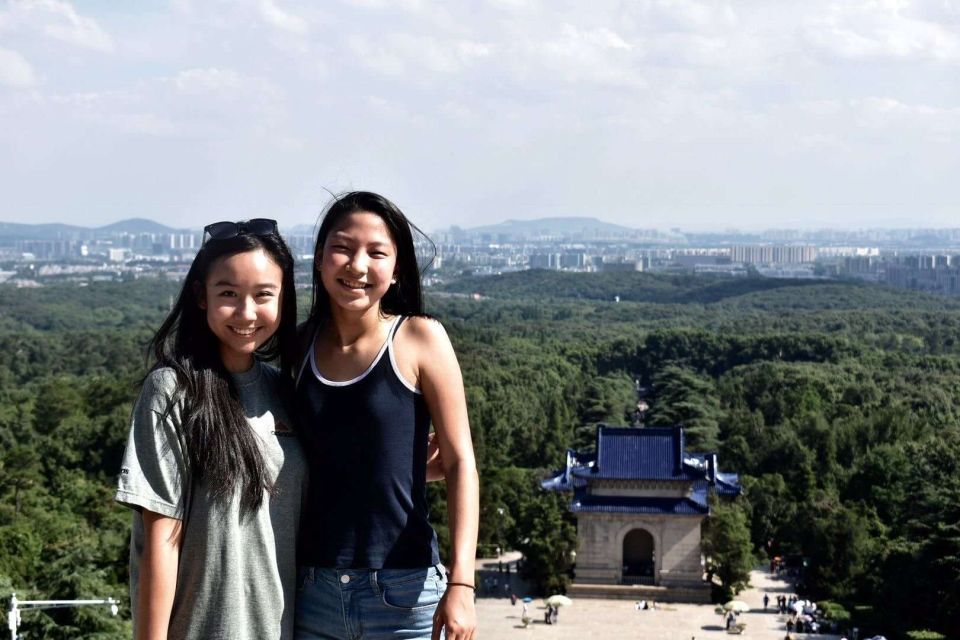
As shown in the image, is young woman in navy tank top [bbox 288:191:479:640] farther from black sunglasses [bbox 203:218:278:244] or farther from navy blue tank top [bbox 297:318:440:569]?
black sunglasses [bbox 203:218:278:244]

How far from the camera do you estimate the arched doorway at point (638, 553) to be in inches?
1038

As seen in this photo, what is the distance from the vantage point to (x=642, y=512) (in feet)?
84.5

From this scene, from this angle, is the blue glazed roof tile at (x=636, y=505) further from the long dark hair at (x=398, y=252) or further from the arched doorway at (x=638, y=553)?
the long dark hair at (x=398, y=252)

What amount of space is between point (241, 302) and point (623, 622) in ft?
67.2

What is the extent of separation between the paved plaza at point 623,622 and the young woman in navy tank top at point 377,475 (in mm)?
18387

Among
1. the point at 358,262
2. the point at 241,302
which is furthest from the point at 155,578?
the point at 358,262

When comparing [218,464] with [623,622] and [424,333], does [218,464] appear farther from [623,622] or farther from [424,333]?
[623,622]

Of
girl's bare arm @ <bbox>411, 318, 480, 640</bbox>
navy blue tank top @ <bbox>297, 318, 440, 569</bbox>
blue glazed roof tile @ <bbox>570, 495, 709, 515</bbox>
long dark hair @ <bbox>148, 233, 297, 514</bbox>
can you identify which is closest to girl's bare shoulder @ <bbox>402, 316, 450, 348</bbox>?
girl's bare arm @ <bbox>411, 318, 480, 640</bbox>

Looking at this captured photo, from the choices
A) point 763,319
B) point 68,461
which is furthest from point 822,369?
point 763,319

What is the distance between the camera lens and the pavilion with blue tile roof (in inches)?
1005

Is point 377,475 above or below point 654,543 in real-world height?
above

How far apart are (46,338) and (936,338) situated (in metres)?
50.1

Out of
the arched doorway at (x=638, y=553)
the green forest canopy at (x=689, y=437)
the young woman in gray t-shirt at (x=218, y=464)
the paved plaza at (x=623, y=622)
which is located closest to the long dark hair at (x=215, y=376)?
the young woman in gray t-shirt at (x=218, y=464)

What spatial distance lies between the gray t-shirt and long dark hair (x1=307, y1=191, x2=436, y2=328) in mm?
462
